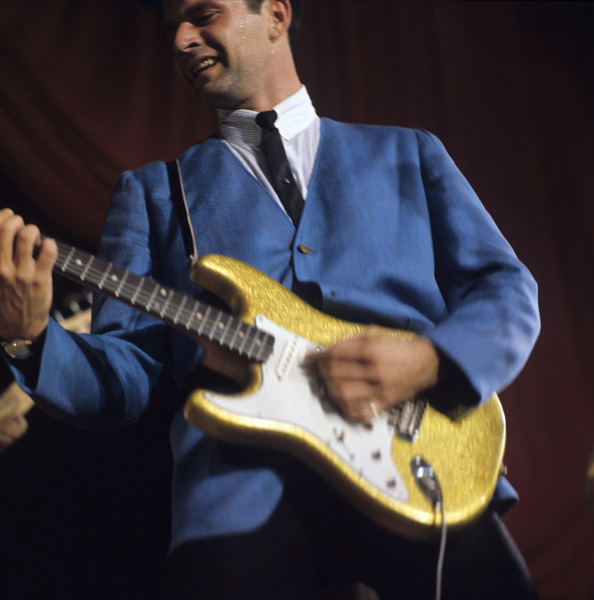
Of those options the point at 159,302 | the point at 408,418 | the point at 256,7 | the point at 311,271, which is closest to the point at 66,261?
the point at 159,302

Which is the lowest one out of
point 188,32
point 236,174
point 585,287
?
point 585,287

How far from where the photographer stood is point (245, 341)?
83 centimetres

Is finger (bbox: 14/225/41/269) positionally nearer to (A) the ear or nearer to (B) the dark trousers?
(B) the dark trousers

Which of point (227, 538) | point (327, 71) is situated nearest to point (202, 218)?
point (227, 538)

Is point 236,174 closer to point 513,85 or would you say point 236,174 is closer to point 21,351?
point 21,351

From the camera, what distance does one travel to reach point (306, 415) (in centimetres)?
80

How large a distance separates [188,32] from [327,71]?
0.83m

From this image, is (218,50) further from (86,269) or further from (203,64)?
(86,269)

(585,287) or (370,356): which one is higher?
(370,356)

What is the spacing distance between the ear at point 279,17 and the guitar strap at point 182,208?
0.41 meters

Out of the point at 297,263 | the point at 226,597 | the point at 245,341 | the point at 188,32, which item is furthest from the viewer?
the point at 188,32

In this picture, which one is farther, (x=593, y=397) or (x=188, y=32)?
(x=593, y=397)

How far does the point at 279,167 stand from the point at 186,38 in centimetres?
32

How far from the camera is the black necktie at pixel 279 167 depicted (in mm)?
1053
